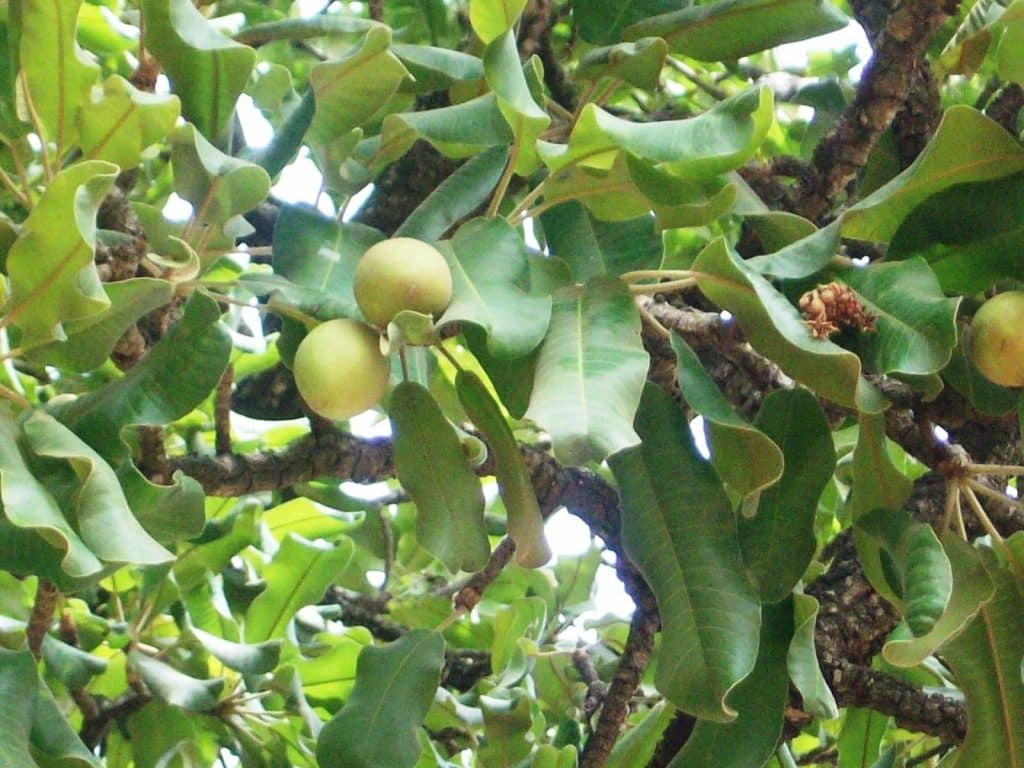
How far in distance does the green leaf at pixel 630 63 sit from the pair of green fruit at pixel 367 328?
258mm

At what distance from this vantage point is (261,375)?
1.30 m

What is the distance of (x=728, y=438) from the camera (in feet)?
2.68

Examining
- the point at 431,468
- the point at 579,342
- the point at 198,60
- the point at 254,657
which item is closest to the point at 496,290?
the point at 579,342

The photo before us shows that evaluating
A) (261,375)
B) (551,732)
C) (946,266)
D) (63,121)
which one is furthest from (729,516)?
(551,732)

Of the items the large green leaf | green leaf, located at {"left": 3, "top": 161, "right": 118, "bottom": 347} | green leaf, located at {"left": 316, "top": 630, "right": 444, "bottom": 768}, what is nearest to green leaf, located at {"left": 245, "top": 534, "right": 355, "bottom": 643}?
green leaf, located at {"left": 316, "top": 630, "right": 444, "bottom": 768}

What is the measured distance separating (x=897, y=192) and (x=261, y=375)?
70cm

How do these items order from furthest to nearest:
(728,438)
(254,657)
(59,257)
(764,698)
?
(254,657) < (764,698) < (728,438) < (59,257)

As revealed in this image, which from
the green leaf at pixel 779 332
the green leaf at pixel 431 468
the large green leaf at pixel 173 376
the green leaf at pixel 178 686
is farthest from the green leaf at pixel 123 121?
the green leaf at pixel 178 686

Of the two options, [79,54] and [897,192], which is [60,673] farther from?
Answer: [897,192]

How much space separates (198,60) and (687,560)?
46cm

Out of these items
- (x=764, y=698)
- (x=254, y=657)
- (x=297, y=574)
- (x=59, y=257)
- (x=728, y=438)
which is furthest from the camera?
(x=297, y=574)

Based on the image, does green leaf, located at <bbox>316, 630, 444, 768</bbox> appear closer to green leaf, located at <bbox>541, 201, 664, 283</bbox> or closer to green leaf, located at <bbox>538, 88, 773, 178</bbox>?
green leaf, located at <bbox>541, 201, 664, 283</bbox>

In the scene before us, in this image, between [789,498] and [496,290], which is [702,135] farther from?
[789,498]

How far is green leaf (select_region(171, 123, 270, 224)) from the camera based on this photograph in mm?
787
